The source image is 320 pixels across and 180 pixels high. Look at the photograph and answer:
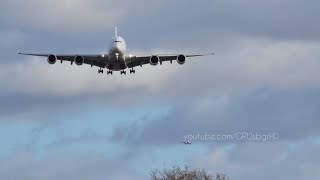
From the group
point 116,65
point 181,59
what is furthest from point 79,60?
point 181,59

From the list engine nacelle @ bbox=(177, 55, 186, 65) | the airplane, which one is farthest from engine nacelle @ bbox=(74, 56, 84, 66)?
engine nacelle @ bbox=(177, 55, 186, 65)

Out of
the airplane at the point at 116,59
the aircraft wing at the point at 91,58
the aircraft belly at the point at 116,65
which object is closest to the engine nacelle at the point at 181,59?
the airplane at the point at 116,59

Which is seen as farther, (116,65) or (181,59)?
(116,65)

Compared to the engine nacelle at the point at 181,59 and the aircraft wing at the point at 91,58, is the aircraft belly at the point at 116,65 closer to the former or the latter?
the aircraft wing at the point at 91,58

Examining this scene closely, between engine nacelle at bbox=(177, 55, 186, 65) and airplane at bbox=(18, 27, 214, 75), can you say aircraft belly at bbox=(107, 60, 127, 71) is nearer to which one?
airplane at bbox=(18, 27, 214, 75)

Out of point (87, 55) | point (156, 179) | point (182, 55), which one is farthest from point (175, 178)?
point (87, 55)

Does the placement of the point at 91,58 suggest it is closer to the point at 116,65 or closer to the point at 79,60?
the point at 79,60

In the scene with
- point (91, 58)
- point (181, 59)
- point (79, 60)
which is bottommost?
point (181, 59)

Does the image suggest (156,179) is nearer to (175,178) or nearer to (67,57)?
(175,178)
